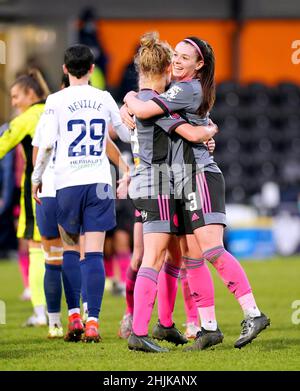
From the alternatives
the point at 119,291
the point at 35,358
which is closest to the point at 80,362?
the point at 35,358

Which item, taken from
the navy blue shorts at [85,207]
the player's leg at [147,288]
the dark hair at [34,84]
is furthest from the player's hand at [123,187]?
the dark hair at [34,84]

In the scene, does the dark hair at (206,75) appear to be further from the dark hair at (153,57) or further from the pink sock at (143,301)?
the pink sock at (143,301)

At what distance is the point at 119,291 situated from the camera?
12.0 m

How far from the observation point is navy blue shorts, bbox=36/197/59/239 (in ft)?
26.5

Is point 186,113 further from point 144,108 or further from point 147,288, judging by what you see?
point 147,288

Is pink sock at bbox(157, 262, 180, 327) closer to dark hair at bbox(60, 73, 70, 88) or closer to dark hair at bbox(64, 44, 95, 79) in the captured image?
dark hair at bbox(64, 44, 95, 79)

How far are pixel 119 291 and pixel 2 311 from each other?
216 centimetres

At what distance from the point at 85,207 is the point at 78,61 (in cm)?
97

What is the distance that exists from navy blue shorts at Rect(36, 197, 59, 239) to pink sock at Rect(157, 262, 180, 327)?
102cm

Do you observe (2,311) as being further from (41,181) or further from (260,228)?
(260,228)

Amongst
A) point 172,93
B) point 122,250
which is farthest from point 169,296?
point 122,250

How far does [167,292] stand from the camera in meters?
7.39

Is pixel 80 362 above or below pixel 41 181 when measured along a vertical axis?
below

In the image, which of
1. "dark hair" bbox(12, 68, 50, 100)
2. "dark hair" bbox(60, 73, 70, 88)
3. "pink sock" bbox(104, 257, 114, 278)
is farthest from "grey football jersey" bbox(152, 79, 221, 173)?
"pink sock" bbox(104, 257, 114, 278)
